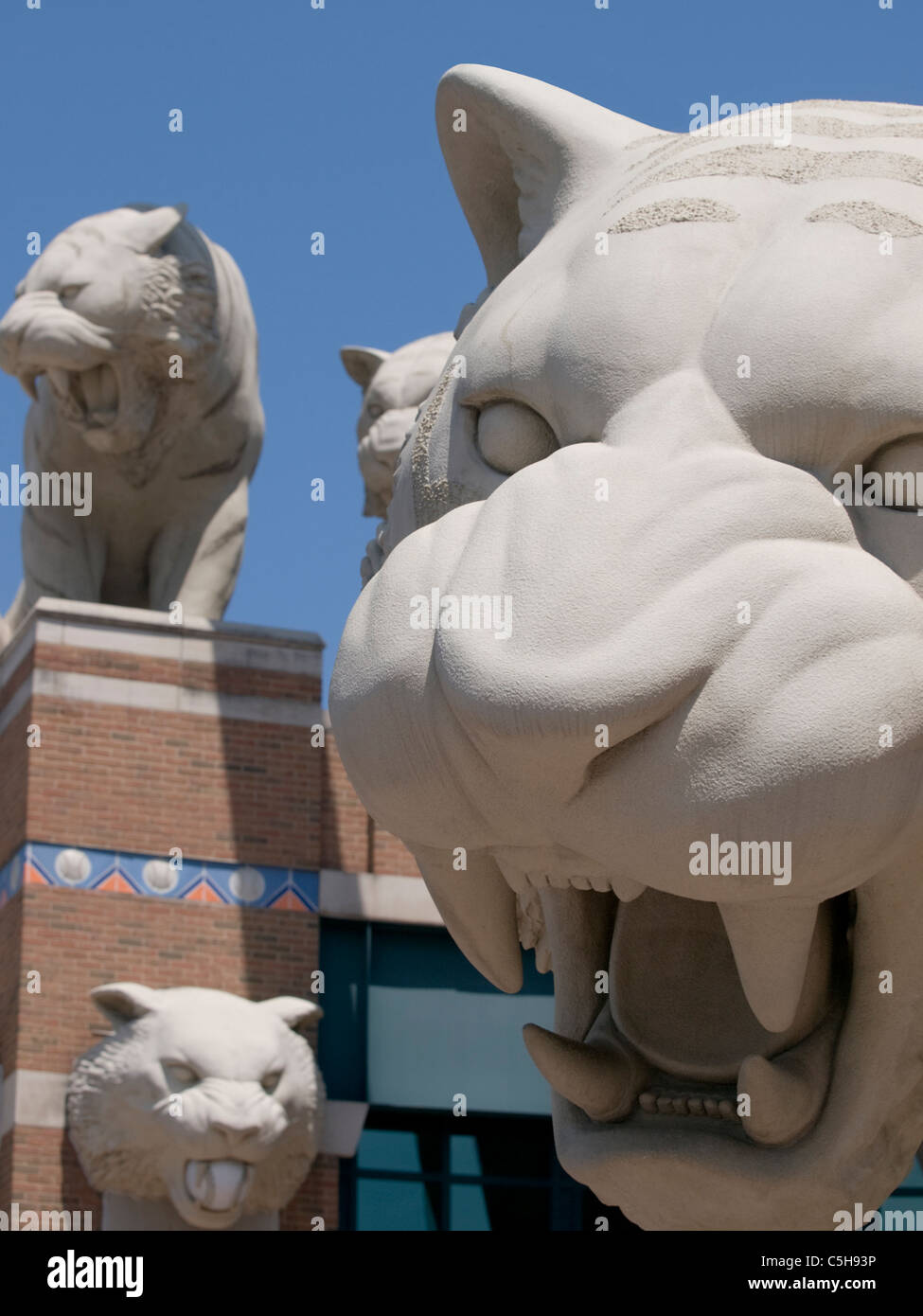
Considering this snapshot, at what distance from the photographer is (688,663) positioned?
2596 mm

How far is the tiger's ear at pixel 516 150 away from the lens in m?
3.42

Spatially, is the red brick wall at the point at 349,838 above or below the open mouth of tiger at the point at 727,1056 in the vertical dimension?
above

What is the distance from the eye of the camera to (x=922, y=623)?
2688 millimetres

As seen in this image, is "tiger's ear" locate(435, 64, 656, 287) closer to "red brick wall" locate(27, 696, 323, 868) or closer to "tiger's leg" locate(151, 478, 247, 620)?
"red brick wall" locate(27, 696, 323, 868)

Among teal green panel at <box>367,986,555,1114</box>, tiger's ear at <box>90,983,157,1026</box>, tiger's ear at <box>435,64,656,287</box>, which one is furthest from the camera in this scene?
teal green panel at <box>367,986,555,1114</box>

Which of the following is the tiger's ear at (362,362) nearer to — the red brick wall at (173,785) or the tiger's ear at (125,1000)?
the red brick wall at (173,785)

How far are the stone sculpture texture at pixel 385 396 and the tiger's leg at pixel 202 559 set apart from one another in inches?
25.0

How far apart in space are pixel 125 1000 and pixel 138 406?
2.49m

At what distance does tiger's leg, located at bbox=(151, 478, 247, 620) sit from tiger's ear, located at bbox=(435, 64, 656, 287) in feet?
22.8

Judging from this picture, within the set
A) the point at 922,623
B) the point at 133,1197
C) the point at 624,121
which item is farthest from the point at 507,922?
the point at 133,1197

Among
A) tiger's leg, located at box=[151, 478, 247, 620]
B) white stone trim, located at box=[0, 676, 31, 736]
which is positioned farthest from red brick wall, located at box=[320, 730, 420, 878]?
white stone trim, located at box=[0, 676, 31, 736]

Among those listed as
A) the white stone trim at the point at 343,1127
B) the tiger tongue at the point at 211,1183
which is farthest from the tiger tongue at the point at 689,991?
the white stone trim at the point at 343,1127

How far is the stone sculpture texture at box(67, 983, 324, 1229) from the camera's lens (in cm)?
907

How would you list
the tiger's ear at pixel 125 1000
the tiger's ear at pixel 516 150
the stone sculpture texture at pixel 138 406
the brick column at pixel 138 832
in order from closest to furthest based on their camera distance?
the tiger's ear at pixel 516 150
the tiger's ear at pixel 125 1000
the brick column at pixel 138 832
the stone sculpture texture at pixel 138 406
